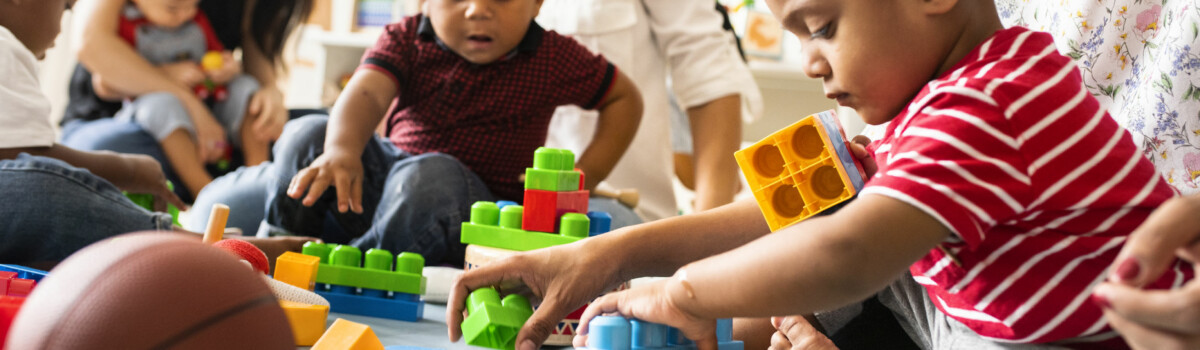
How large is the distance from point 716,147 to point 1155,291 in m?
1.41

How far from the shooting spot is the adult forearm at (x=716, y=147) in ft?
6.40

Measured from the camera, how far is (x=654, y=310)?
77 cm

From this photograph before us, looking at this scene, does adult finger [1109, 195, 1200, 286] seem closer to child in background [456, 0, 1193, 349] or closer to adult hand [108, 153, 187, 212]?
child in background [456, 0, 1193, 349]

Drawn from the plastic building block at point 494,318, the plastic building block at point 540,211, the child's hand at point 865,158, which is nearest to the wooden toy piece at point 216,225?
the plastic building block at point 540,211

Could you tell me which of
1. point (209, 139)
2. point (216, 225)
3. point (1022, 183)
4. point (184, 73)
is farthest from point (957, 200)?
point (184, 73)

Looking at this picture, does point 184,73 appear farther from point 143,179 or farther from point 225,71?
point 143,179

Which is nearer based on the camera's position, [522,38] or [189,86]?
[522,38]

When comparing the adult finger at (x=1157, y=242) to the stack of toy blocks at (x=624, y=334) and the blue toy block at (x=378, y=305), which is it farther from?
the blue toy block at (x=378, y=305)

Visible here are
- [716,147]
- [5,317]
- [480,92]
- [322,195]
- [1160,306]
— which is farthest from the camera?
[716,147]

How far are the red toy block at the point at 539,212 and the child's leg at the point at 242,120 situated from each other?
168 cm

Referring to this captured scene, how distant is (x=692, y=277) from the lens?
73 cm

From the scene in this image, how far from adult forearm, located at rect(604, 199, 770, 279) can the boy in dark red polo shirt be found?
63cm

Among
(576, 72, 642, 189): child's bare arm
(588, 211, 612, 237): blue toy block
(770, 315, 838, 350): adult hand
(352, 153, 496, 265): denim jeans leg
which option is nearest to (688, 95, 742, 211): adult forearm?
(576, 72, 642, 189): child's bare arm

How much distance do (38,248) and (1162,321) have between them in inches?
49.8
